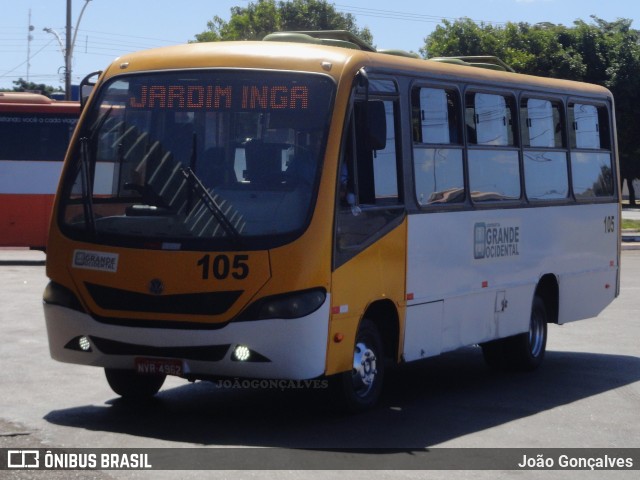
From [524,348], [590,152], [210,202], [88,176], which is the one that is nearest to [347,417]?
[210,202]

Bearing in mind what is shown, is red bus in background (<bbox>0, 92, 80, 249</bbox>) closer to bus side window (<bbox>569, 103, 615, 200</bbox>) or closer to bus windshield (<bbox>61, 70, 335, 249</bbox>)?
bus side window (<bbox>569, 103, 615, 200</bbox>)

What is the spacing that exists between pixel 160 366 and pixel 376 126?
2370mm

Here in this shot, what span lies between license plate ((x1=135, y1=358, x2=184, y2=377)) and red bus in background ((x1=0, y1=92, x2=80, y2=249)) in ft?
59.8

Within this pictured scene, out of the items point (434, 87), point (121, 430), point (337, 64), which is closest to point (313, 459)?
point (121, 430)

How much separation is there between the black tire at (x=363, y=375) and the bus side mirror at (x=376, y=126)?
4.42ft

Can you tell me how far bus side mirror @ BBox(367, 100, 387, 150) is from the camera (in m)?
9.37

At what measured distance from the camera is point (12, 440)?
27.2ft

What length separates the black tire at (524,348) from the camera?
12.8 metres

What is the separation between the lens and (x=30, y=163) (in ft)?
88.5

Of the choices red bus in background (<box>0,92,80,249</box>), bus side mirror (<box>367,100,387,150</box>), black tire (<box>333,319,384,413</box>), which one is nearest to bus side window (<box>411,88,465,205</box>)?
bus side mirror (<box>367,100,387,150</box>)

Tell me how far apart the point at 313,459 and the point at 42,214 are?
19880 mm

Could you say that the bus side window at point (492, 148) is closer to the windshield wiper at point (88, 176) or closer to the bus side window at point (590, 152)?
the bus side window at point (590, 152)

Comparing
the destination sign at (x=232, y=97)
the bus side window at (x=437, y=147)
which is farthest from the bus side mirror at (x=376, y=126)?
the bus side window at (x=437, y=147)

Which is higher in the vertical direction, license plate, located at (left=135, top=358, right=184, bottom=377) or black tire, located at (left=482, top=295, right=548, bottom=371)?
license plate, located at (left=135, top=358, right=184, bottom=377)
